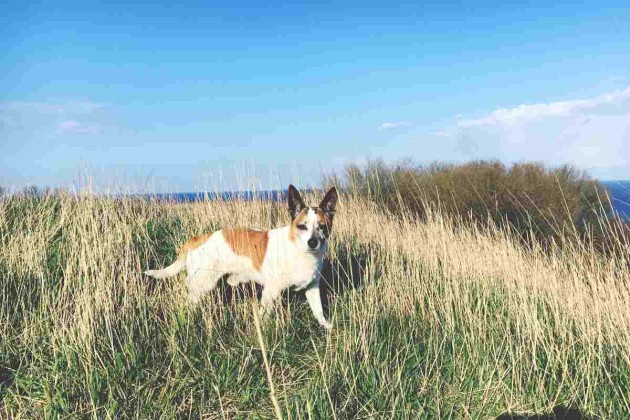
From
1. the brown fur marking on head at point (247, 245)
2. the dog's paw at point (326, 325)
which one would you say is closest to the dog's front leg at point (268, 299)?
the brown fur marking on head at point (247, 245)

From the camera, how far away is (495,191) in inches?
390

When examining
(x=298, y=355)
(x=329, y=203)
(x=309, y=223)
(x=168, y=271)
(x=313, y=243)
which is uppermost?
(x=329, y=203)

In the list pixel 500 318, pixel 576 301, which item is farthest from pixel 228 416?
pixel 576 301

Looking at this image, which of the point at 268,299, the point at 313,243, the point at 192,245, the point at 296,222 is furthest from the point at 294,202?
the point at 192,245

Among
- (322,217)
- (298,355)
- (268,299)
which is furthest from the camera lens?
(322,217)

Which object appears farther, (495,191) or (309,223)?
(495,191)

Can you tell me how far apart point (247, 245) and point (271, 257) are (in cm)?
29

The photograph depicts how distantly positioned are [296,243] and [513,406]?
2.21m

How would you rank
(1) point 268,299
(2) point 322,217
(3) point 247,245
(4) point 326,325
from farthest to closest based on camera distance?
(3) point 247,245 → (2) point 322,217 → (1) point 268,299 → (4) point 326,325

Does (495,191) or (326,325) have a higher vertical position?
(495,191)

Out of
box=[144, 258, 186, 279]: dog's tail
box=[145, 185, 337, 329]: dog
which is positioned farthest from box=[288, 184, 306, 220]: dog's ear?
box=[144, 258, 186, 279]: dog's tail

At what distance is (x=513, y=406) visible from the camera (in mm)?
2535

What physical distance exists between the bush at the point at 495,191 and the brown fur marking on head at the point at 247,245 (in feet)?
16.5

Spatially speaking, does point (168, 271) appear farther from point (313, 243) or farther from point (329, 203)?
point (329, 203)
